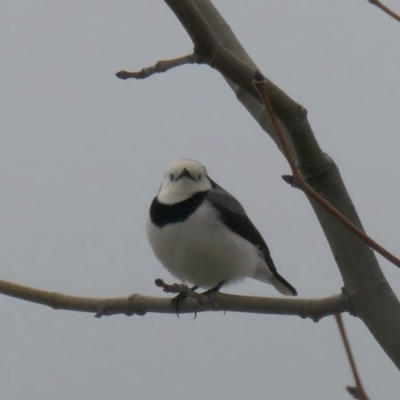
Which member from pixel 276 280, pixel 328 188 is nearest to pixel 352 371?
pixel 328 188

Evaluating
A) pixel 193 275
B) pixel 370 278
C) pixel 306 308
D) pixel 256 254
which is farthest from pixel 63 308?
pixel 256 254

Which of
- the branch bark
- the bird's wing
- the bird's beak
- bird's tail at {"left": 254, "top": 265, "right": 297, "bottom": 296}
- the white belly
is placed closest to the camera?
the branch bark

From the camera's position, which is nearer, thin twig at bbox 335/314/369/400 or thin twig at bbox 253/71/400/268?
thin twig at bbox 253/71/400/268

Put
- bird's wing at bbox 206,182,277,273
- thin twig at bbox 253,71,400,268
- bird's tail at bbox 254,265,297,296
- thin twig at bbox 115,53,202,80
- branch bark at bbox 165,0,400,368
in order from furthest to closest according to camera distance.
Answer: bird's tail at bbox 254,265,297,296 → bird's wing at bbox 206,182,277,273 → thin twig at bbox 115,53,202,80 → branch bark at bbox 165,0,400,368 → thin twig at bbox 253,71,400,268

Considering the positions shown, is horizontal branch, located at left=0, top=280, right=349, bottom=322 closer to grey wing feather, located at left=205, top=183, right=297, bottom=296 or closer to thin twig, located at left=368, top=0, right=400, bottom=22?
thin twig, located at left=368, top=0, right=400, bottom=22

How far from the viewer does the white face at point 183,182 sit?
3.58m

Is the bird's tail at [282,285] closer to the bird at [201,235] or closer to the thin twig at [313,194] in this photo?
the bird at [201,235]

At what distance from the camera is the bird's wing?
11.3 ft

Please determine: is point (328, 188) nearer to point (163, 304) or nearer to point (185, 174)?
point (163, 304)

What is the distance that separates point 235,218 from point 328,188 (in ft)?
6.25

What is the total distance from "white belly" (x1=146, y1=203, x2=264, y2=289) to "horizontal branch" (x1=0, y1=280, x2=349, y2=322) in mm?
1046

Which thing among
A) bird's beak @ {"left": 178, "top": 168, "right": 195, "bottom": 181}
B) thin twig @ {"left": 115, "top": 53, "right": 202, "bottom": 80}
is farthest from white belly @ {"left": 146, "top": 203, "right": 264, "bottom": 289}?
thin twig @ {"left": 115, "top": 53, "right": 202, "bottom": 80}

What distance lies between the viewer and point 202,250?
3.27m

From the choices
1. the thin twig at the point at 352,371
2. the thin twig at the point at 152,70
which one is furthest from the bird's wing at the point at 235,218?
the thin twig at the point at 352,371
